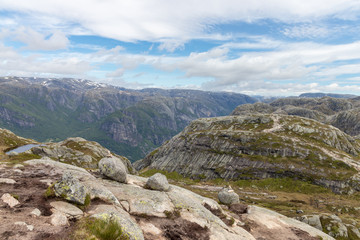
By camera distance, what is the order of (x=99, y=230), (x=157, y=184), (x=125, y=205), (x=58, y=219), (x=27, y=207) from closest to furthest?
(x=99, y=230) → (x=58, y=219) → (x=27, y=207) → (x=125, y=205) → (x=157, y=184)

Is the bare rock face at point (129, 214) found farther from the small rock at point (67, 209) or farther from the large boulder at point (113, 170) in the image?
the large boulder at point (113, 170)

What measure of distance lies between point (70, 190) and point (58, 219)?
155 inches

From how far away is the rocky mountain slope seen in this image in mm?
15055

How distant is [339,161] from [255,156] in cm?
5537

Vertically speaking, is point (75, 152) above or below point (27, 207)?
below

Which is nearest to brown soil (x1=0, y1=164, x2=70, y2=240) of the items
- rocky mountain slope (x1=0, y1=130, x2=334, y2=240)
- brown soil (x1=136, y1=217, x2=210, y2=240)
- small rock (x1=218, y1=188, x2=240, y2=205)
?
rocky mountain slope (x1=0, y1=130, x2=334, y2=240)

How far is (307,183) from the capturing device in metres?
127

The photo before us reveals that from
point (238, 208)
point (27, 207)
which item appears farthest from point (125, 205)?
point (238, 208)

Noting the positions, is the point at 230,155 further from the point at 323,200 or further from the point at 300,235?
the point at 300,235

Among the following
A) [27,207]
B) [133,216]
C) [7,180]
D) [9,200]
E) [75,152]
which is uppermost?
[9,200]

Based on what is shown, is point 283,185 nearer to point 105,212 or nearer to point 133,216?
point 133,216

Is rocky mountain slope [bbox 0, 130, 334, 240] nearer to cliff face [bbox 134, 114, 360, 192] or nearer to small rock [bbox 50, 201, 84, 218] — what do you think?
small rock [bbox 50, 201, 84, 218]

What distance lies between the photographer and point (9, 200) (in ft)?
59.9

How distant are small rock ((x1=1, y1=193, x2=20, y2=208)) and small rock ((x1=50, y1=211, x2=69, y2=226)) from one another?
171 inches
